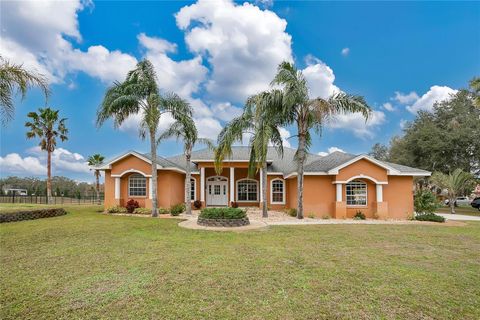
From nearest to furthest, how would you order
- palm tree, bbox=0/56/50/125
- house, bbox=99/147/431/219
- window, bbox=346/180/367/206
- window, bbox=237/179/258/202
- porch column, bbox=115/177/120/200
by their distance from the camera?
palm tree, bbox=0/56/50/125 → house, bbox=99/147/431/219 → window, bbox=346/180/367/206 → porch column, bbox=115/177/120/200 → window, bbox=237/179/258/202

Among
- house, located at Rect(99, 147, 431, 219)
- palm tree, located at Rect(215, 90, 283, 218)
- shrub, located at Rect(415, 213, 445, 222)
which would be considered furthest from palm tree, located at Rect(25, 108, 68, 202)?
shrub, located at Rect(415, 213, 445, 222)

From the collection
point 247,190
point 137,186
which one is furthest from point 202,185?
point 137,186

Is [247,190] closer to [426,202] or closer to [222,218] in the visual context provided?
[222,218]

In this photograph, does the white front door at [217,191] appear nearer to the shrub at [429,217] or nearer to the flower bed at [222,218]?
the flower bed at [222,218]

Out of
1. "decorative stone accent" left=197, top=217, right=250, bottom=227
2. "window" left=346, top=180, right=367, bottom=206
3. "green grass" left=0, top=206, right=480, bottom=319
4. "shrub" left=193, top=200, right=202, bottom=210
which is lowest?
"shrub" left=193, top=200, right=202, bottom=210

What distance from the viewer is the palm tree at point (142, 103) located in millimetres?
15641

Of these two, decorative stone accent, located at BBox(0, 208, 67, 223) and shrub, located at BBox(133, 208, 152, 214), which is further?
shrub, located at BBox(133, 208, 152, 214)

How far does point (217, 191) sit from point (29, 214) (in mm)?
13569

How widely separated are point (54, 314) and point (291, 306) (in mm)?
3629

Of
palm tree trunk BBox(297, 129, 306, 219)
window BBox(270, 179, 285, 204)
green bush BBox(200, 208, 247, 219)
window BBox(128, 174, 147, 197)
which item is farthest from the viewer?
window BBox(270, 179, 285, 204)

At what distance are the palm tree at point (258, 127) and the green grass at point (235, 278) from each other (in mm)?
7132

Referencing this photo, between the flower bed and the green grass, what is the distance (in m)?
3.17

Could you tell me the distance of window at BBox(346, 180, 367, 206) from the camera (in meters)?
17.3

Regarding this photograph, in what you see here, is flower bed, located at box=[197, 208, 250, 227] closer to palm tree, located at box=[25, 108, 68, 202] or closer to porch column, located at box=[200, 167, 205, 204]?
porch column, located at box=[200, 167, 205, 204]
